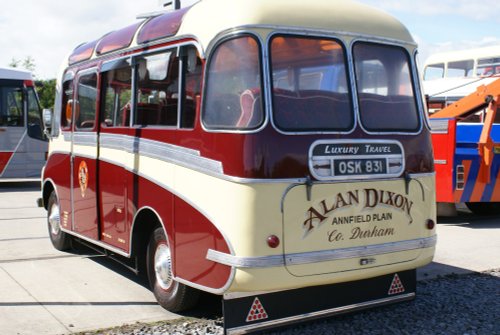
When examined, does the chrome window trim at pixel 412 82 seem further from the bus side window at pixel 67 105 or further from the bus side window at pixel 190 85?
the bus side window at pixel 67 105

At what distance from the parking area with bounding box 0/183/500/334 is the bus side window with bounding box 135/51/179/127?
1.73 meters

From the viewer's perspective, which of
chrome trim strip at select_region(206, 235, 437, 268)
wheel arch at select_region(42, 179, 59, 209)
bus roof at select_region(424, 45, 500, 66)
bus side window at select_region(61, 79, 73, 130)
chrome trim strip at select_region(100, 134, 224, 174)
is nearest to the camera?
chrome trim strip at select_region(206, 235, 437, 268)

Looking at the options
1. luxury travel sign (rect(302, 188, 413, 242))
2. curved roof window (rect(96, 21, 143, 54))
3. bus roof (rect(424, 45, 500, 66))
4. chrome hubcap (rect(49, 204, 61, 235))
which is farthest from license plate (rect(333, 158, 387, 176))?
bus roof (rect(424, 45, 500, 66))

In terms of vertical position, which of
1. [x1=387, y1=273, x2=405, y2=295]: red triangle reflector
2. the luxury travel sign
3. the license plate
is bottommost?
[x1=387, y1=273, x2=405, y2=295]: red triangle reflector

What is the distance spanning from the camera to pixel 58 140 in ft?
28.9

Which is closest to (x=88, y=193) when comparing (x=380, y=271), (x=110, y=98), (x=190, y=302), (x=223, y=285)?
→ (x=110, y=98)

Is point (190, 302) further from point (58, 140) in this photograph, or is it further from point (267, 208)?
point (58, 140)

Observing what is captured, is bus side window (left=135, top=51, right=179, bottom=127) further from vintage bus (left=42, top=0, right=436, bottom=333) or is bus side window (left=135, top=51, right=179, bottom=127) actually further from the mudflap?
the mudflap

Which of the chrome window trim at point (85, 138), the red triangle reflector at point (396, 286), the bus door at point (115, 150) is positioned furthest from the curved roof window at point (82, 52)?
the red triangle reflector at point (396, 286)

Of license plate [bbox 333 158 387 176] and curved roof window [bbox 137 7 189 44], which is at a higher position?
curved roof window [bbox 137 7 189 44]

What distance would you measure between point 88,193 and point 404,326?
12.4 feet

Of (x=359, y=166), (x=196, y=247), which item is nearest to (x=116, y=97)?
(x=196, y=247)

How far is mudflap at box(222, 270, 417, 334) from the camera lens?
523 cm

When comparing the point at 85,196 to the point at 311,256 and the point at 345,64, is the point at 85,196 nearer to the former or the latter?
the point at 311,256
